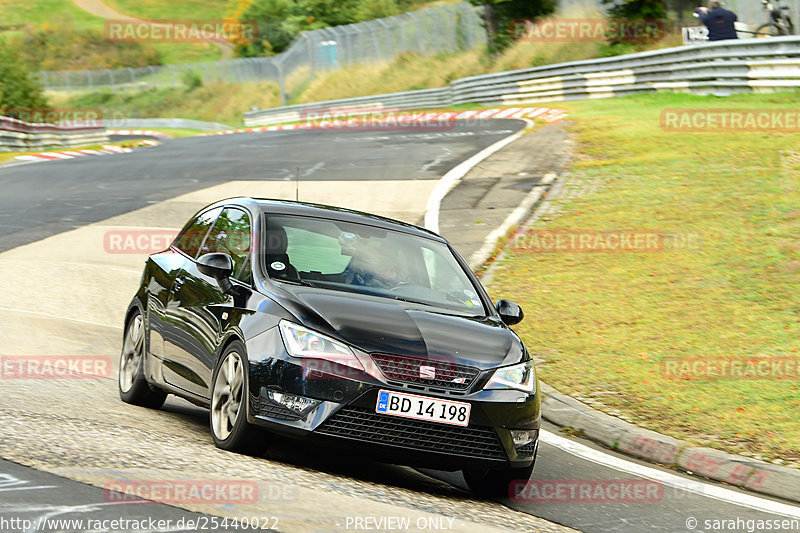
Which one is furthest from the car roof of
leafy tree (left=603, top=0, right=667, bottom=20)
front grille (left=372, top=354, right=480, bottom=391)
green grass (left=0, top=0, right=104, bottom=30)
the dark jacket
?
green grass (left=0, top=0, right=104, bottom=30)

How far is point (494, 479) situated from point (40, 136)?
35.4 meters

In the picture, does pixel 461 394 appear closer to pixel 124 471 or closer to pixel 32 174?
pixel 124 471

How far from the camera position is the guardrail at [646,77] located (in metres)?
26.2

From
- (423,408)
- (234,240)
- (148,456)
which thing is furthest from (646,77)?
(148,456)

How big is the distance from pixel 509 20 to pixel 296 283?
148ft

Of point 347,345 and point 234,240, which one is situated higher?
point 234,240

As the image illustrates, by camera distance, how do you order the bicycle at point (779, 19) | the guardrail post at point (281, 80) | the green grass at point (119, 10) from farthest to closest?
the green grass at point (119, 10) < the guardrail post at point (281, 80) < the bicycle at point (779, 19)

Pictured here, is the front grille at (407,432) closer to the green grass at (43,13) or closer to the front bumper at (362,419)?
the front bumper at (362,419)

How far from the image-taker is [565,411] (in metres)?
8.69

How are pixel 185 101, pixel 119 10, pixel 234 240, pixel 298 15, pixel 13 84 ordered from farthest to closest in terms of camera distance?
pixel 119 10 < pixel 298 15 < pixel 185 101 < pixel 13 84 < pixel 234 240

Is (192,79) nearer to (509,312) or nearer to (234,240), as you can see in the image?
(234,240)

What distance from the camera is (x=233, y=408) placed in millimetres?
6363

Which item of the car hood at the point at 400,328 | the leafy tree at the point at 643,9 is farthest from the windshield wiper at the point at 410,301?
the leafy tree at the point at 643,9

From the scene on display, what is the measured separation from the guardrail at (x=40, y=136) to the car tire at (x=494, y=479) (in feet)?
101
